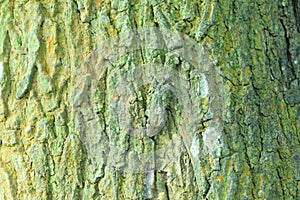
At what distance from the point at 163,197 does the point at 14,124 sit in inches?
19.0

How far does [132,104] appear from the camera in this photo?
4.63ft

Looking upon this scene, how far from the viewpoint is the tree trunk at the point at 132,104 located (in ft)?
4.64

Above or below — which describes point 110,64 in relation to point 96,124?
above

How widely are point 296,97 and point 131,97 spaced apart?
59 cm

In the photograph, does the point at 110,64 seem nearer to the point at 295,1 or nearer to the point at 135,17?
the point at 135,17

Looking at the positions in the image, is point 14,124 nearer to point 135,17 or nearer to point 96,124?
point 96,124

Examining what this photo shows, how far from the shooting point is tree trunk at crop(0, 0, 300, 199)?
1.41 metres

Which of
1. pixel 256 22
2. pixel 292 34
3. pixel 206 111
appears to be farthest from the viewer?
pixel 292 34

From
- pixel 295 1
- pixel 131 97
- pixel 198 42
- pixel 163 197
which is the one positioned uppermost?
pixel 295 1

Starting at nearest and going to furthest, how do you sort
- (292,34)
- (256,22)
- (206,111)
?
(206,111) < (256,22) < (292,34)

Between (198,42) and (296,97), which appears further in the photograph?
(296,97)

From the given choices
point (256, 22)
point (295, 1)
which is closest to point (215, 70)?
point (256, 22)

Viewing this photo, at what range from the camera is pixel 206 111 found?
4.63 ft

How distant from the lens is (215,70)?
143 cm
